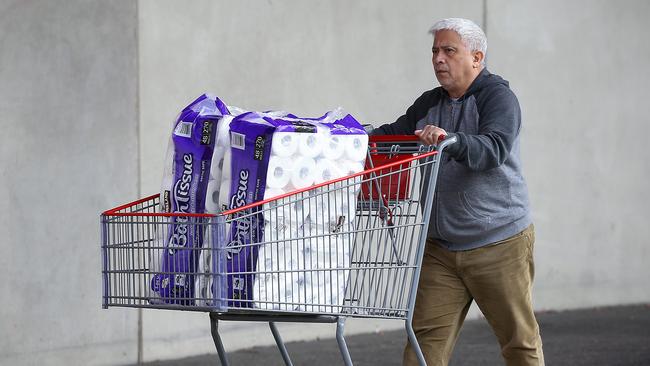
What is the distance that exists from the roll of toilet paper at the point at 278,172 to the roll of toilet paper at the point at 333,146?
153mm

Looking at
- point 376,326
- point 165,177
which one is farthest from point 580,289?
point 165,177

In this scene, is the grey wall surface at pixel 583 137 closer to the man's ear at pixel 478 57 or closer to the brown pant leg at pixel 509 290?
the man's ear at pixel 478 57

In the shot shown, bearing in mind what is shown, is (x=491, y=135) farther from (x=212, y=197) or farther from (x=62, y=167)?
(x=62, y=167)

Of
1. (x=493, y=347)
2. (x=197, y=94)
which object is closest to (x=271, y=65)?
(x=197, y=94)

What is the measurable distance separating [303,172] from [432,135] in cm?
57

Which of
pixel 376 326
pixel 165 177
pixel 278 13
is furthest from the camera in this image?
pixel 376 326

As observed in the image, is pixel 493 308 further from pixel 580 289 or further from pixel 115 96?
pixel 580 289

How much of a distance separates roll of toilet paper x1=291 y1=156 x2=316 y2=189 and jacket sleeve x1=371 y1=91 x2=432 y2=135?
110 cm

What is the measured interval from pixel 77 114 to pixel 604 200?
510 centimetres

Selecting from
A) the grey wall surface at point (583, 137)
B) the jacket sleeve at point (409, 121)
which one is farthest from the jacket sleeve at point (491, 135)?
the grey wall surface at point (583, 137)

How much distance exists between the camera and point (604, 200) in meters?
10.1

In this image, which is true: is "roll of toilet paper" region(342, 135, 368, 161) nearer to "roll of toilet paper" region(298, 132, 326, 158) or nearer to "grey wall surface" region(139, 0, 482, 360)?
"roll of toilet paper" region(298, 132, 326, 158)

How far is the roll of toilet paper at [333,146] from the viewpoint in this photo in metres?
3.96

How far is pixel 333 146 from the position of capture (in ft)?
13.1
